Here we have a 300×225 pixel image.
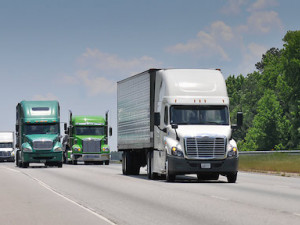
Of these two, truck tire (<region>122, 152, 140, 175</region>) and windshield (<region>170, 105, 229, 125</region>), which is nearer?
windshield (<region>170, 105, 229, 125</region>)

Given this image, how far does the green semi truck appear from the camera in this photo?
46.8m

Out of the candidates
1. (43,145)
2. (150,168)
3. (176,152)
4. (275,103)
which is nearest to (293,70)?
(275,103)

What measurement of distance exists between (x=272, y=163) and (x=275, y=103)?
50293 millimetres

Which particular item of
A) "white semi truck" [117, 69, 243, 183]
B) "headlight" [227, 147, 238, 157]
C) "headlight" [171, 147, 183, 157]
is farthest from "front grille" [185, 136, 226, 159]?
"headlight" [227, 147, 238, 157]

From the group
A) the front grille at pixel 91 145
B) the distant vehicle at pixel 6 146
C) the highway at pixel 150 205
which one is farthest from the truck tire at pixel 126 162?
the distant vehicle at pixel 6 146

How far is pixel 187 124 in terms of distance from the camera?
89.7 ft

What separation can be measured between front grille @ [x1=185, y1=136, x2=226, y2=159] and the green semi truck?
2155 centimetres

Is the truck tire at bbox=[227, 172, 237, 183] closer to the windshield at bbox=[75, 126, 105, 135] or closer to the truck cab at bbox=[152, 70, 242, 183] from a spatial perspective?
the truck cab at bbox=[152, 70, 242, 183]

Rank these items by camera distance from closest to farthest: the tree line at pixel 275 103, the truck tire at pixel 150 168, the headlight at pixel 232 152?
the headlight at pixel 232 152
the truck tire at pixel 150 168
the tree line at pixel 275 103

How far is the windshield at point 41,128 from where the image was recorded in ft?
155

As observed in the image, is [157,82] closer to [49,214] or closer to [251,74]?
[49,214]

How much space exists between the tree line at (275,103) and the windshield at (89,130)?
27123 millimetres

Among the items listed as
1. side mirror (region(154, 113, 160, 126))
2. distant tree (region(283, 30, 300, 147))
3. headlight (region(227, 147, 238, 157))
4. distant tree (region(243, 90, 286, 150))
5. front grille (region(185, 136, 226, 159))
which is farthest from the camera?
distant tree (region(243, 90, 286, 150))

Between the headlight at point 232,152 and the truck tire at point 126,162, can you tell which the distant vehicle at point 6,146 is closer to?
the truck tire at point 126,162
